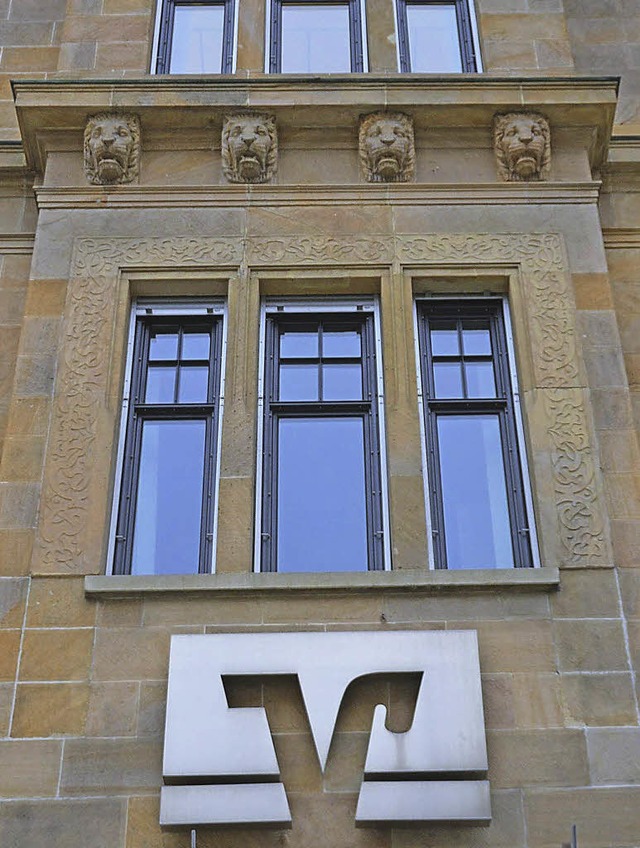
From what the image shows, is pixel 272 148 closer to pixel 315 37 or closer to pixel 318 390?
pixel 315 37

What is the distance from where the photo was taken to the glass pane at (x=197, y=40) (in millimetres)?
13555

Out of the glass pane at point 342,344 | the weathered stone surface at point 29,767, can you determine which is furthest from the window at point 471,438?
the weathered stone surface at point 29,767

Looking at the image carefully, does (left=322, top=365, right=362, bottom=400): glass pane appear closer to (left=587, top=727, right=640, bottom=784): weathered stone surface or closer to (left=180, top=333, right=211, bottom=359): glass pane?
(left=180, top=333, right=211, bottom=359): glass pane

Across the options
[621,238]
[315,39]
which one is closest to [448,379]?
[621,238]

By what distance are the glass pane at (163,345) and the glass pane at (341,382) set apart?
4.78 ft

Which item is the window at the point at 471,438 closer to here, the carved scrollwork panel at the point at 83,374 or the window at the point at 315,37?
the carved scrollwork panel at the point at 83,374

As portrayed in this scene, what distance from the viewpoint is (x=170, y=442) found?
10977 millimetres

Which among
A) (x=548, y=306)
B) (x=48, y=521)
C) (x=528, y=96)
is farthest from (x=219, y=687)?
(x=528, y=96)

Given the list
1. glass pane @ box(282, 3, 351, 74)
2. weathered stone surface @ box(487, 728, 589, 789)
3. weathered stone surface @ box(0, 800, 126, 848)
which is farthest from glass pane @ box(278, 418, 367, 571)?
glass pane @ box(282, 3, 351, 74)

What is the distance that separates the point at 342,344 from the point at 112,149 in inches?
122

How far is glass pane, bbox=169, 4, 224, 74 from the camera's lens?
44.5 feet

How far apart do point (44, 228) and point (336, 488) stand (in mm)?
3995

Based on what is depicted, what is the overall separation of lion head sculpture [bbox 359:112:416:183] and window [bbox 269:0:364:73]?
1.48 m

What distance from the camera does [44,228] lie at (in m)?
11.9
